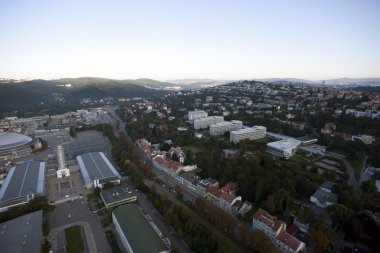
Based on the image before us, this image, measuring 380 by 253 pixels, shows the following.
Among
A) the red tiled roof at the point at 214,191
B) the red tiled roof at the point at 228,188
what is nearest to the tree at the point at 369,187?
the red tiled roof at the point at 228,188

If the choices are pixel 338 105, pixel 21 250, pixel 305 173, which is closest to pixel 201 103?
pixel 338 105

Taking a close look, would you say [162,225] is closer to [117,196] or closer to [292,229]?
[117,196]

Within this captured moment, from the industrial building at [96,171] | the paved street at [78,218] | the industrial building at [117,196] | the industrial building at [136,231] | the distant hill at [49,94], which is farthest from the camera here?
the distant hill at [49,94]

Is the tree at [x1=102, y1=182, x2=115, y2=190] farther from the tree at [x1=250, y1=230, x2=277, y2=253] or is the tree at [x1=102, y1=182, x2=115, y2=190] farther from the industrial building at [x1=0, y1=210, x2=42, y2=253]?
the tree at [x1=250, y1=230, x2=277, y2=253]

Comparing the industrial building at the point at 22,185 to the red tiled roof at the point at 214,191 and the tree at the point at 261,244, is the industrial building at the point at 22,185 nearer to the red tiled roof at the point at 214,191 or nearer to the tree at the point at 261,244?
the red tiled roof at the point at 214,191

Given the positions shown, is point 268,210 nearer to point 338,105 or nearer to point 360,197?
point 360,197

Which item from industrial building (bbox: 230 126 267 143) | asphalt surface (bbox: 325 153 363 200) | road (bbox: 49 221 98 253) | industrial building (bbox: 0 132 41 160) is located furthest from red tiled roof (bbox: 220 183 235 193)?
industrial building (bbox: 0 132 41 160)
